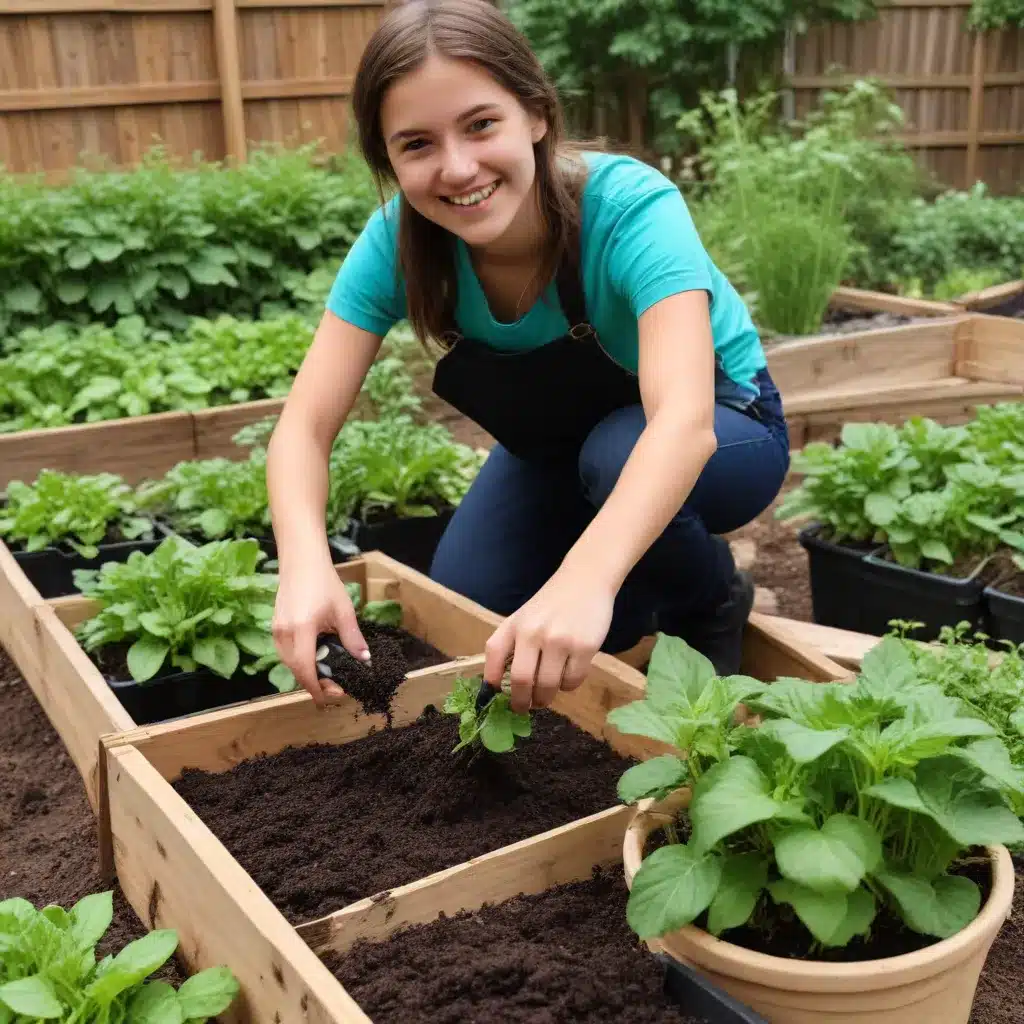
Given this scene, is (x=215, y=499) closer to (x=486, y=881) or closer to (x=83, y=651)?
(x=83, y=651)

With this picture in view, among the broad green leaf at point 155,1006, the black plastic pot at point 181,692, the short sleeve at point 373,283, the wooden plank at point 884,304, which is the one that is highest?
the short sleeve at point 373,283

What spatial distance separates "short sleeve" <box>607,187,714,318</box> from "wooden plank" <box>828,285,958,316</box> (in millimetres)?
3984

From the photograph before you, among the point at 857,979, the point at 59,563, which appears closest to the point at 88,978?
the point at 857,979

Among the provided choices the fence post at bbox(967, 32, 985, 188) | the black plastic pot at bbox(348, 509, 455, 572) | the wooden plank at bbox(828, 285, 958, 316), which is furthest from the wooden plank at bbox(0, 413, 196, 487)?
the fence post at bbox(967, 32, 985, 188)

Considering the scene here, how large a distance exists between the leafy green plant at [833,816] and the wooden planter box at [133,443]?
307 cm

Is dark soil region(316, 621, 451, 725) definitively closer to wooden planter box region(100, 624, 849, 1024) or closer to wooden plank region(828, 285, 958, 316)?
wooden planter box region(100, 624, 849, 1024)

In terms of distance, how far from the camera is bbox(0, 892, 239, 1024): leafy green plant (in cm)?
152

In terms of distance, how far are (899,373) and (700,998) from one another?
4.23 m

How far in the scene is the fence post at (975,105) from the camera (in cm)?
971

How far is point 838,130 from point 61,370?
16.4 feet

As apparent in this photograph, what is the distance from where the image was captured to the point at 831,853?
1.30 meters

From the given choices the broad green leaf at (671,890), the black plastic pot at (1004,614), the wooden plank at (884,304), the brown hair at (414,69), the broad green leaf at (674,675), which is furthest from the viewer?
the wooden plank at (884,304)

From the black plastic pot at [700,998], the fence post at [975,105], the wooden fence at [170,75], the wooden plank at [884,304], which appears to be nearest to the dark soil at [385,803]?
the black plastic pot at [700,998]

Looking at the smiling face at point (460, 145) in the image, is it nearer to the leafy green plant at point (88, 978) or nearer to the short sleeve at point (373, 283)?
the short sleeve at point (373, 283)
